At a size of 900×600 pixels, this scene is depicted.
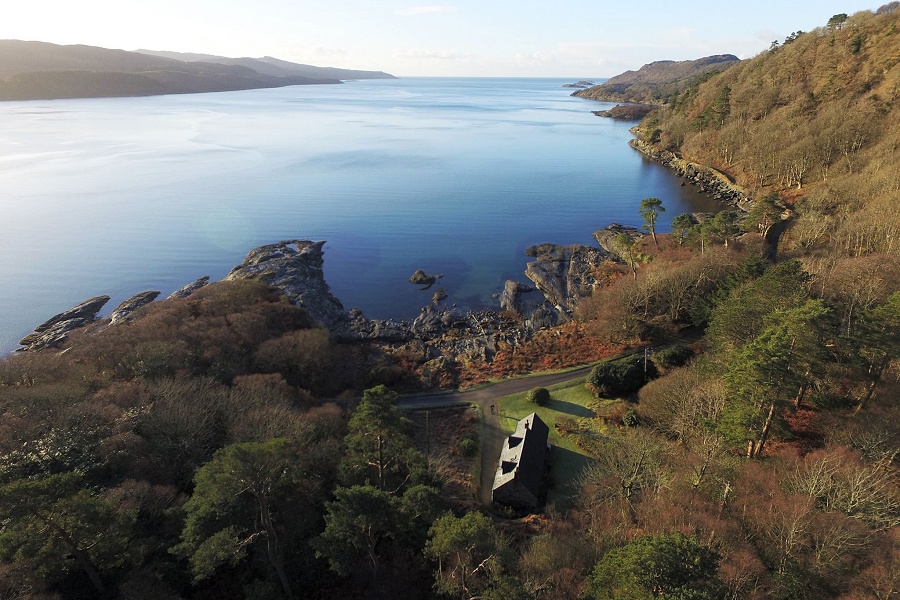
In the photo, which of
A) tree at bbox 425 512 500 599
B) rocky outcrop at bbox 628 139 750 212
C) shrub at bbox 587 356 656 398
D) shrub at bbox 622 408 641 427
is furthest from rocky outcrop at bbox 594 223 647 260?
tree at bbox 425 512 500 599

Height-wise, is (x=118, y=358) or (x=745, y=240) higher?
(x=745, y=240)

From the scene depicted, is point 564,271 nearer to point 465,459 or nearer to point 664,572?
point 465,459

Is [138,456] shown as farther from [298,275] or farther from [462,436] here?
[298,275]

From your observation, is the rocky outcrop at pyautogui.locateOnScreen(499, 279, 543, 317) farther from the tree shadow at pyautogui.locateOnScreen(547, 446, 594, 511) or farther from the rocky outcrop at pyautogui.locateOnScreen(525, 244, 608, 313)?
the tree shadow at pyautogui.locateOnScreen(547, 446, 594, 511)

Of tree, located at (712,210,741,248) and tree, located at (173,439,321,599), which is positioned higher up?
tree, located at (712,210,741,248)

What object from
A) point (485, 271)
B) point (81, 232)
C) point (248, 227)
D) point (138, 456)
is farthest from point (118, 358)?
point (81, 232)

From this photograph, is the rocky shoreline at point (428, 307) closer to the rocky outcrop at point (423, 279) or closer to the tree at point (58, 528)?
the rocky outcrop at point (423, 279)
